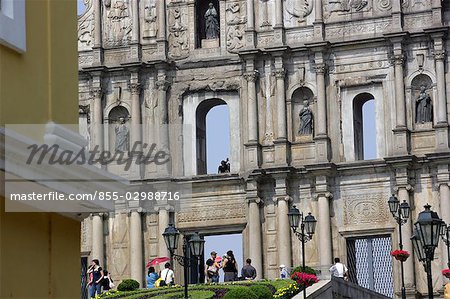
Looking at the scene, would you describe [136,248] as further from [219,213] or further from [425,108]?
[425,108]

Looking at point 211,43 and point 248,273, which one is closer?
point 248,273

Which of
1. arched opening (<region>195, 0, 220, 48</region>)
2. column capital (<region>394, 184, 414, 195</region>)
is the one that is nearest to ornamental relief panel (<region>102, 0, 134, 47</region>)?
arched opening (<region>195, 0, 220, 48</region>)

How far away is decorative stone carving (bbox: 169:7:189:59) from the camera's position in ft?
150

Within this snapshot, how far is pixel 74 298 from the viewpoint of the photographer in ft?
32.1

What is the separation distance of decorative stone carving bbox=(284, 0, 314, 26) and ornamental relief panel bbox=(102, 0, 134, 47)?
553 cm

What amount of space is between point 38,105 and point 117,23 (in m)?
37.5

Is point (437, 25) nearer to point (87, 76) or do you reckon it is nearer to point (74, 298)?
point (87, 76)

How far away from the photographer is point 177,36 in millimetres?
45812

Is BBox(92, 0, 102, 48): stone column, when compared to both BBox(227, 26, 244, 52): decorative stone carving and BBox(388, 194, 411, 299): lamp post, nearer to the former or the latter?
BBox(227, 26, 244, 52): decorative stone carving

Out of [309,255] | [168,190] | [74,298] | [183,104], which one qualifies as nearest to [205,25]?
[183,104]

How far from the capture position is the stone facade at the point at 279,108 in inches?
1681

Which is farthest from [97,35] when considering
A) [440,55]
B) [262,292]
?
[262,292]

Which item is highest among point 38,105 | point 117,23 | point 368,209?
point 117,23

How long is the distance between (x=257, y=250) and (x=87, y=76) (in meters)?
8.59
